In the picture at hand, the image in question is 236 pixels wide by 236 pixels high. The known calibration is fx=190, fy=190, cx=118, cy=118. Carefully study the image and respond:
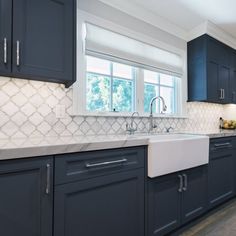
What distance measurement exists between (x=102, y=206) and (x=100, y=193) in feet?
0.31

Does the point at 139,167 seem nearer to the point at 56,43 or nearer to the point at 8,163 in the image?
the point at 8,163

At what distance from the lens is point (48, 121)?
1.67m

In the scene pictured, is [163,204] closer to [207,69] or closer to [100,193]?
[100,193]

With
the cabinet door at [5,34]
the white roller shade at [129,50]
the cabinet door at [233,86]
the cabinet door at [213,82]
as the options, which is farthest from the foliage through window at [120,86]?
the cabinet door at [233,86]

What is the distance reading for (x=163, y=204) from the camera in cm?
167

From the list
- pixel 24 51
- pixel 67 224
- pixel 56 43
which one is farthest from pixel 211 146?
pixel 24 51

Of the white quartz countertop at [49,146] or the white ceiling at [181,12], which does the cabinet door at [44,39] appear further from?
the white ceiling at [181,12]

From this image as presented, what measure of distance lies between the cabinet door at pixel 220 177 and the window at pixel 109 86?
1.19 metres

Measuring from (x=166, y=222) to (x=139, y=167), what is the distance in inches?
25.2

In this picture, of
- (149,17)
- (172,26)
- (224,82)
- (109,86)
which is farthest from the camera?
(224,82)

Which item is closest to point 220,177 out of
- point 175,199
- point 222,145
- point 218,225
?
point 222,145

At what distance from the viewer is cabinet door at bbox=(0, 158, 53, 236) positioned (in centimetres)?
97

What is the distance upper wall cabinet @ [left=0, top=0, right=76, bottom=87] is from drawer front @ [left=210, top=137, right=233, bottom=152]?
178cm

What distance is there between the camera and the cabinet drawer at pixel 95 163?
1133 millimetres
